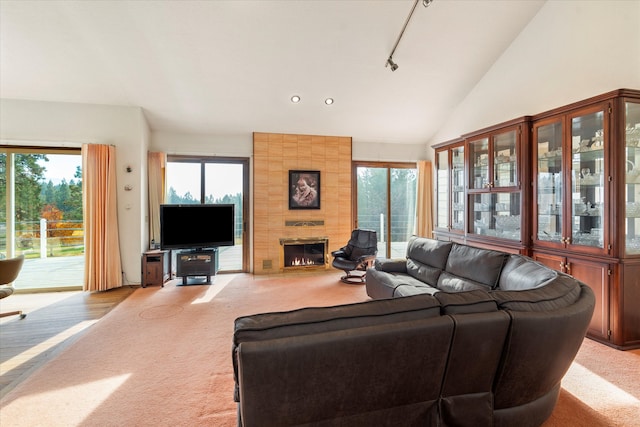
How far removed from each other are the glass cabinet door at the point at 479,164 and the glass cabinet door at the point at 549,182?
0.67m

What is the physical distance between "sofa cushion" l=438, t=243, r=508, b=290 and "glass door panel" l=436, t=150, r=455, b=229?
1.84 meters

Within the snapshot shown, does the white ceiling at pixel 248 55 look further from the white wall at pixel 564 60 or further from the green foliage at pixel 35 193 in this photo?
the green foliage at pixel 35 193

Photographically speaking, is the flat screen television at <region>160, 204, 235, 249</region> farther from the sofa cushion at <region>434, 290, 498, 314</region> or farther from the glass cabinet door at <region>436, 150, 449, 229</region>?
the sofa cushion at <region>434, 290, 498, 314</region>

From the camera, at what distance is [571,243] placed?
3.09 m

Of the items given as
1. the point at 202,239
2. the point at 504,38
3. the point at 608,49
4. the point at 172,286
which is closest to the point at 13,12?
the point at 202,239

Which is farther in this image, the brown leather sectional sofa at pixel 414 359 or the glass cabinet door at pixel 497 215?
the glass cabinet door at pixel 497 215

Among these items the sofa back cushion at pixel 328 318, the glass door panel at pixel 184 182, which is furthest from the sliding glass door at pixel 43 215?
the sofa back cushion at pixel 328 318

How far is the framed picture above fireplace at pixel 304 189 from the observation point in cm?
577

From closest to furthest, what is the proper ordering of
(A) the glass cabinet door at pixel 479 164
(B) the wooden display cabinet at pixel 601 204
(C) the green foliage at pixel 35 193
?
(B) the wooden display cabinet at pixel 601 204, (A) the glass cabinet door at pixel 479 164, (C) the green foliage at pixel 35 193

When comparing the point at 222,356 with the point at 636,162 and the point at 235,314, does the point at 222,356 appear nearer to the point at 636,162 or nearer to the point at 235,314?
the point at 235,314

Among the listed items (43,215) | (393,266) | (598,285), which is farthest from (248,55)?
(598,285)

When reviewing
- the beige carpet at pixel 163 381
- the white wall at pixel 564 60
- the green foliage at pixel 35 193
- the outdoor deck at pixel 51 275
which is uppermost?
the white wall at pixel 564 60

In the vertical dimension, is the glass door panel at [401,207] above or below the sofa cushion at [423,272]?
above

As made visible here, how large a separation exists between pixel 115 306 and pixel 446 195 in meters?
5.25
